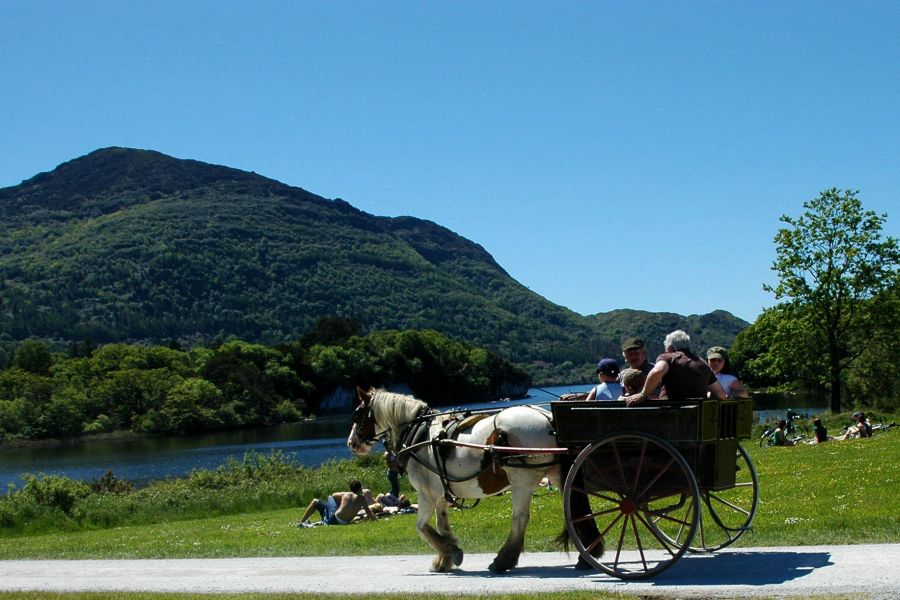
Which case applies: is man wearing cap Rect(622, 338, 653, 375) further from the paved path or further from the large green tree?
the large green tree

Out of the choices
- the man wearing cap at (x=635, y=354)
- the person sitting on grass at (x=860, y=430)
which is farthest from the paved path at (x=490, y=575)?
the person sitting on grass at (x=860, y=430)

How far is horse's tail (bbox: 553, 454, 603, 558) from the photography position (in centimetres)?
1107

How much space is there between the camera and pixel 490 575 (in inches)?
458

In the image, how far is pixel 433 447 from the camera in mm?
12398

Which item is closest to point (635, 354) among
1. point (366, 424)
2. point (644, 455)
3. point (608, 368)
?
point (608, 368)

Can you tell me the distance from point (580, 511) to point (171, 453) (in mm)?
87060

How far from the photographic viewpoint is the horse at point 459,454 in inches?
458

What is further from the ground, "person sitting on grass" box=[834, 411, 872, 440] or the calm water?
"person sitting on grass" box=[834, 411, 872, 440]

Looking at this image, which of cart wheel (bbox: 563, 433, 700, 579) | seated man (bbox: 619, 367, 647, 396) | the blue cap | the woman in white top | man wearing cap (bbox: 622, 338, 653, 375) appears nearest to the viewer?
cart wheel (bbox: 563, 433, 700, 579)

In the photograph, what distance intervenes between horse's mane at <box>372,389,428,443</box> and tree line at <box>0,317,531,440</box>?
108m

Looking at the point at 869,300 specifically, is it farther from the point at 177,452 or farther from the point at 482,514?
the point at 177,452

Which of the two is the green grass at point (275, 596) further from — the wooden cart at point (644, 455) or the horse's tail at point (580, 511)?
the horse's tail at point (580, 511)

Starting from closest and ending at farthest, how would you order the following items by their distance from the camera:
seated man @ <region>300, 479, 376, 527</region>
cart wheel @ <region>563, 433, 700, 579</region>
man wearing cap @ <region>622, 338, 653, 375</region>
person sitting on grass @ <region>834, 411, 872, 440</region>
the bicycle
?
1. cart wheel @ <region>563, 433, 700, 579</region>
2. man wearing cap @ <region>622, 338, 653, 375</region>
3. seated man @ <region>300, 479, 376, 527</region>
4. person sitting on grass @ <region>834, 411, 872, 440</region>
5. the bicycle

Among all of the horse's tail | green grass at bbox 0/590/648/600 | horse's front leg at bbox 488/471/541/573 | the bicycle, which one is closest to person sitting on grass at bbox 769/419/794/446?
the bicycle
